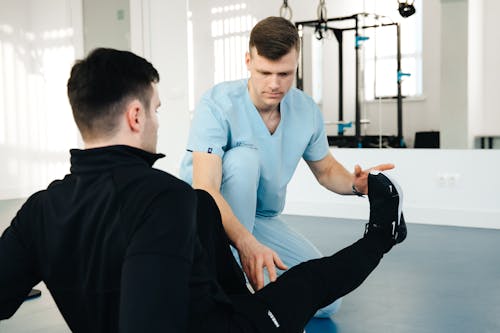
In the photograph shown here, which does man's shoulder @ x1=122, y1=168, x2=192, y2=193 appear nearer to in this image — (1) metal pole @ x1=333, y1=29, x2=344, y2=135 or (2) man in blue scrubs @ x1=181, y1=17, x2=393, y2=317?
(2) man in blue scrubs @ x1=181, y1=17, x2=393, y2=317

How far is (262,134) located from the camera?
200 cm

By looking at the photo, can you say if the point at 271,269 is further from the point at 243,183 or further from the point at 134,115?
the point at 243,183

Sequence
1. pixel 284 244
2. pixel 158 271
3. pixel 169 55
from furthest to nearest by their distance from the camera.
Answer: pixel 169 55, pixel 284 244, pixel 158 271

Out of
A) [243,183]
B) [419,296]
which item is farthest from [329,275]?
[419,296]

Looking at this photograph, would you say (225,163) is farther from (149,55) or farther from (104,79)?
(149,55)

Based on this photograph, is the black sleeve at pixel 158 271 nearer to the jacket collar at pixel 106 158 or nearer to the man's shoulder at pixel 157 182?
the man's shoulder at pixel 157 182

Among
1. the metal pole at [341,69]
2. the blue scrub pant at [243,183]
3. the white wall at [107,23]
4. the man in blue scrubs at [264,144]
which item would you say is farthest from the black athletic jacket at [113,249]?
the metal pole at [341,69]

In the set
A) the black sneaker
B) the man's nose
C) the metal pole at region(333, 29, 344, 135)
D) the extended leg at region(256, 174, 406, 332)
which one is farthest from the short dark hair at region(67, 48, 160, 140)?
the metal pole at region(333, 29, 344, 135)

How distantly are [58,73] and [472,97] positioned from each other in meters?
4.68

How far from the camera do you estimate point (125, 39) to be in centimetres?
528

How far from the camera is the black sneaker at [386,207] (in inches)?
60.7

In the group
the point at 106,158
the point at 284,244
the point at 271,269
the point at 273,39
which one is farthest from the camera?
the point at 284,244

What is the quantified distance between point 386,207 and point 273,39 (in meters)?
0.65

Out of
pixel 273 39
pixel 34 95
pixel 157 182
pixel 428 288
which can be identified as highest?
pixel 34 95
